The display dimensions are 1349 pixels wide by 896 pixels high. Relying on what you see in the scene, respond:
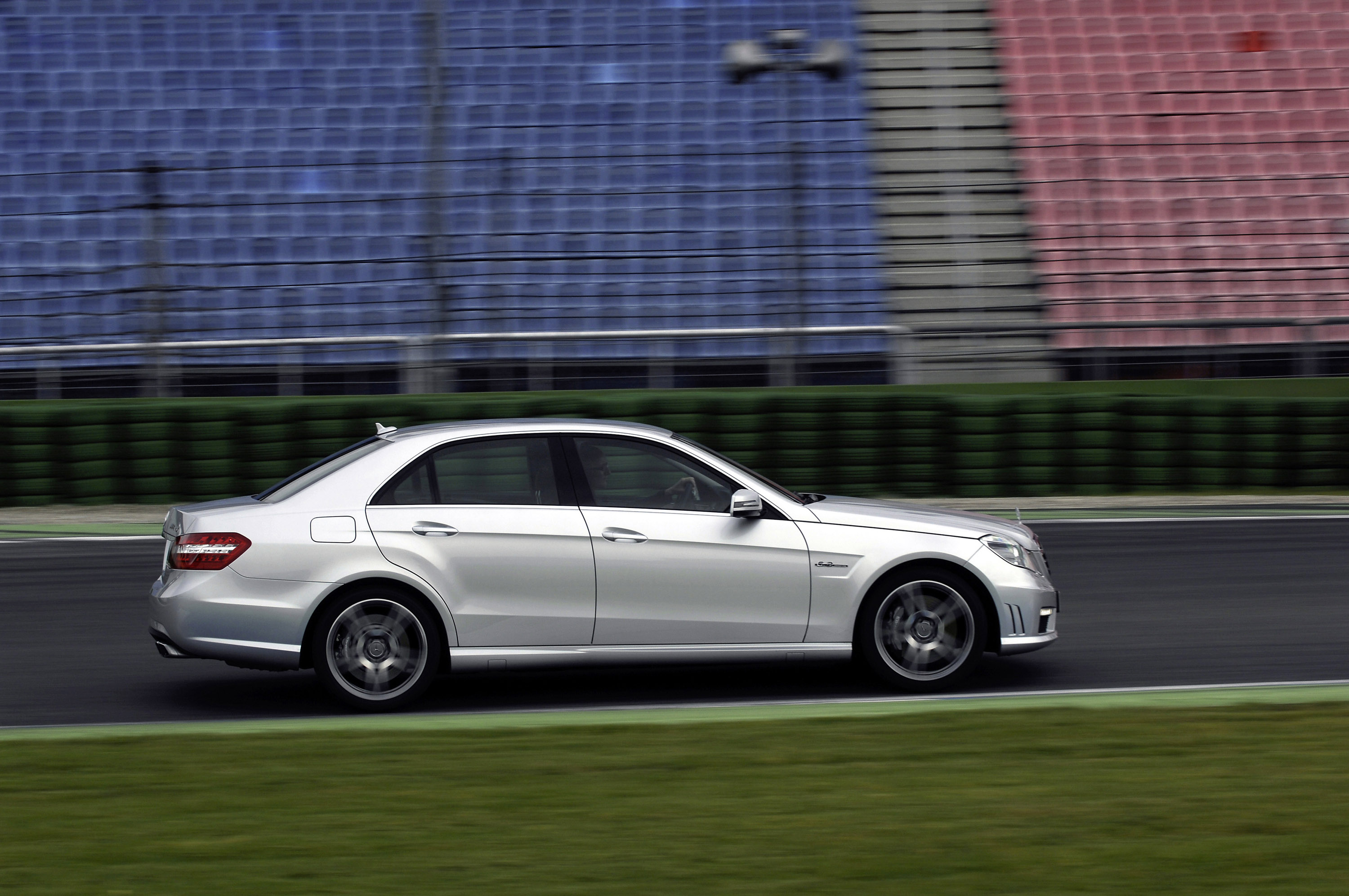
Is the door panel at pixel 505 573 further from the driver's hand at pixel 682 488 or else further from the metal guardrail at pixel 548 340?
the metal guardrail at pixel 548 340

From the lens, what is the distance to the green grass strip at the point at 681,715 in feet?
20.2

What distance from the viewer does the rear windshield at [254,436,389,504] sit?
6.78 metres

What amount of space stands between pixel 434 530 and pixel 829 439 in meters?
8.62

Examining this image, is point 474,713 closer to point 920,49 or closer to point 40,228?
point 40,228

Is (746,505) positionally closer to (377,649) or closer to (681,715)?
(681,715)

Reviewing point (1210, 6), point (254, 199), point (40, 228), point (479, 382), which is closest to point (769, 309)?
point (479, 382)

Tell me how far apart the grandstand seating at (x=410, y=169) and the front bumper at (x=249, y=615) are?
10.6 m

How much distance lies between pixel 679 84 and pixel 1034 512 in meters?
12.3

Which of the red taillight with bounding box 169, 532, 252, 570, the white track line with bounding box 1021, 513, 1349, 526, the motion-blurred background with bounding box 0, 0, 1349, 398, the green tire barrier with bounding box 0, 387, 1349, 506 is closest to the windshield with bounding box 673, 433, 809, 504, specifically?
the red taillight with bounding box 169, 532, 252, 570

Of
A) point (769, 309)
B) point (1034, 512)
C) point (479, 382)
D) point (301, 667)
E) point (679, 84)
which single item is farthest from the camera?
point (679, 84)

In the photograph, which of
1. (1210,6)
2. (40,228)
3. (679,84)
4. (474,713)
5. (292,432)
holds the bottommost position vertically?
(474,713)

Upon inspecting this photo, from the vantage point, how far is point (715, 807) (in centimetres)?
487

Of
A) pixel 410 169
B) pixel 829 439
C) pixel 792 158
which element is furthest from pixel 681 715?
pixel 410 169

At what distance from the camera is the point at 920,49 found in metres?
24.8
